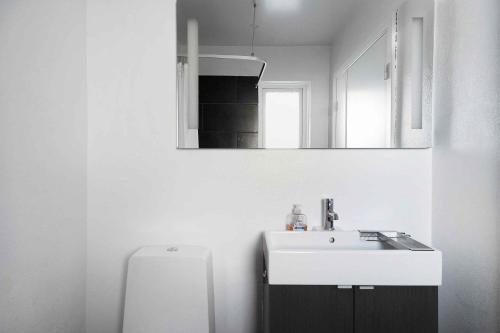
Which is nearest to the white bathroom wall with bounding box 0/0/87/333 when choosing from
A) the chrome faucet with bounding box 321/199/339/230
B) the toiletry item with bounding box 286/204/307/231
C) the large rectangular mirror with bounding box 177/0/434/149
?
the large rectangular mirror with bounding box 177/0/434/149

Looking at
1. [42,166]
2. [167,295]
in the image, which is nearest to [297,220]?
[167,295]

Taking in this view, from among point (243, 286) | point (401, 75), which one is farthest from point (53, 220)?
point (401, 75)

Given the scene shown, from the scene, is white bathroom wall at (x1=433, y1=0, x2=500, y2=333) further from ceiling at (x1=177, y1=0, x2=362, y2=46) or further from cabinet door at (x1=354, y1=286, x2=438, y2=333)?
ceiling at (x1=177, y1=0, x2=362, y2=46)

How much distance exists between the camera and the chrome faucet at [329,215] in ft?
5.24

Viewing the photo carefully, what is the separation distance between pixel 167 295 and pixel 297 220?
2.13ft

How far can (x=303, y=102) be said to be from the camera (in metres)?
1.64

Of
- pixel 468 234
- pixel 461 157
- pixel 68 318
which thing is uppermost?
pixel 461 157

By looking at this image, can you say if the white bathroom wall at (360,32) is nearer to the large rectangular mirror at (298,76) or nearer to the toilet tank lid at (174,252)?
the large rectangular mirror at (298,76)

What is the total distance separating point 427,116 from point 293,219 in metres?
0.78

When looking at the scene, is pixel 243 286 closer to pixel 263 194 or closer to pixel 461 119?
pixel 263 194

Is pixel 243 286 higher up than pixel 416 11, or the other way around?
pixel 416 11

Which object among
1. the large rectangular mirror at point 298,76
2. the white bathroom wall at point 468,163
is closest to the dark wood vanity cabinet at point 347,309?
the white bathroom wall at point 468,163

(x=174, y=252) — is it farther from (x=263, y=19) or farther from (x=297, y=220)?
(x=263, y=19)

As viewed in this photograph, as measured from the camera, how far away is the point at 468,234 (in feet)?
4.44
